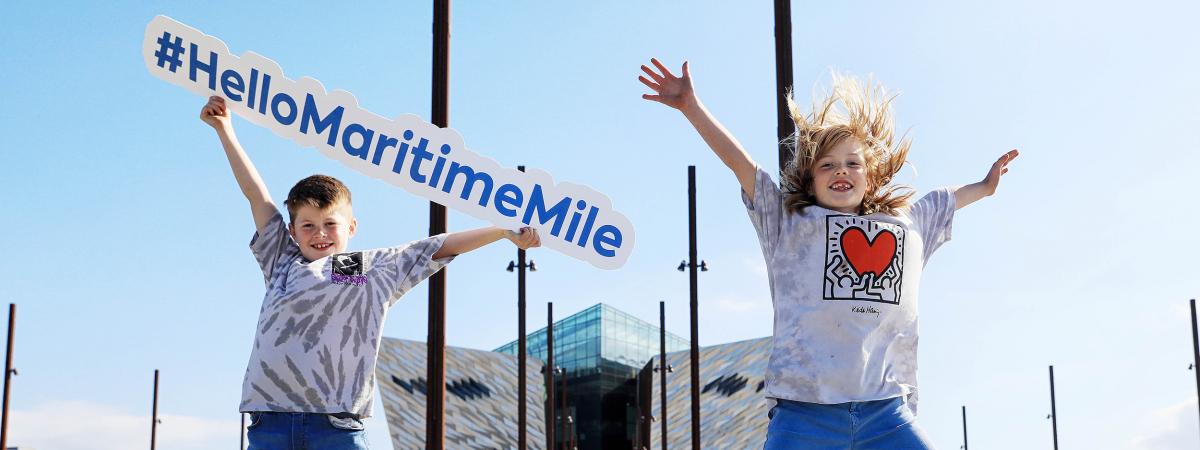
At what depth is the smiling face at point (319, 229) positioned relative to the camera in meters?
3.22

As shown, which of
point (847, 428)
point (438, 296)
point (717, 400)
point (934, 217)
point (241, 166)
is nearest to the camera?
point (847, 428)

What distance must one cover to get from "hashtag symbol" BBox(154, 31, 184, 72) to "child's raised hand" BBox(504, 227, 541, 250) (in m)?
1.36

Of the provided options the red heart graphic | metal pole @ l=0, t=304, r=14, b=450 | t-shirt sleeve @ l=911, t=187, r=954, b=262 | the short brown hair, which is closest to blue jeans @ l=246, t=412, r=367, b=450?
the short brown hair

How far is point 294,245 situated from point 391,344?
87.8 ft

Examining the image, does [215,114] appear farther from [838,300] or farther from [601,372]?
[601,372]

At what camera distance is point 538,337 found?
3744 centimetres

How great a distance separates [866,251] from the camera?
298 centimetres

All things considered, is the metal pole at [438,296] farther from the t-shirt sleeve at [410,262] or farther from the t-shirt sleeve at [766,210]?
the t-shirt sleeve at [766,210]

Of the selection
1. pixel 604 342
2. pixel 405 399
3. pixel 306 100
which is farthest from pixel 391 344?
pixel 306 100

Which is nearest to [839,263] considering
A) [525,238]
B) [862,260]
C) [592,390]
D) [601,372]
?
[862,260]

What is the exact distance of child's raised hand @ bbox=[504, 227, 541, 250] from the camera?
3457mm

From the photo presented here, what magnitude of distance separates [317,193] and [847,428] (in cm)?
156

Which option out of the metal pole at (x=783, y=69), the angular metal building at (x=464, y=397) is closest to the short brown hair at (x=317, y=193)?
the metal pole at (x=783, y=69)

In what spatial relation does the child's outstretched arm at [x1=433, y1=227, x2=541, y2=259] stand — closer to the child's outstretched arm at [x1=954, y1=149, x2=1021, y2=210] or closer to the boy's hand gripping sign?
the boy's hand gripping sign
